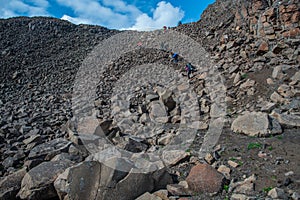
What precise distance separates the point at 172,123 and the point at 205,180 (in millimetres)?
3037

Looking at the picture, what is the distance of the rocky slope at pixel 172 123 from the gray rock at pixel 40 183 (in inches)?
0.5

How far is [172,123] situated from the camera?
19.9ft

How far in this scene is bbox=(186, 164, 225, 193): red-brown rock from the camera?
301 centimetres

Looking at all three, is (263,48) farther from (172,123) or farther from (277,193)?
(277,193)

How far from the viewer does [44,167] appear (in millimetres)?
3467

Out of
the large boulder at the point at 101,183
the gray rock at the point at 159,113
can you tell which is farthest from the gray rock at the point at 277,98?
the large boulder at the point at 101,183

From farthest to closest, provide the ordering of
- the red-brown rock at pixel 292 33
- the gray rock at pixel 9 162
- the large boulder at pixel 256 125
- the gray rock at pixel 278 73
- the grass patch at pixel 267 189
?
1. the red-brown rock at pixel 292 33
2. the gray rock at pixel 278 73
3. the gray rock at pixel 9 162
4. the large boulder at pixel 256 125
5. the grass patch at pixel 267 189

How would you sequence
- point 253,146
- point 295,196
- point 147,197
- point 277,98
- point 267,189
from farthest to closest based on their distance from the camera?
point 277,98
point 253,146
point 267,189
point 147,197
point 295,196

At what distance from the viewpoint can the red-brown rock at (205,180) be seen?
3.01 metres

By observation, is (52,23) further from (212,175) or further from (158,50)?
(212,175)

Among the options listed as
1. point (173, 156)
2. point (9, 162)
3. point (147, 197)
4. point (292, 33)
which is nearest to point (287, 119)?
point (173, 156)

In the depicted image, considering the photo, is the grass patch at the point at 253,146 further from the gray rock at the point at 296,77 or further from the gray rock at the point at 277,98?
the gray rock at the point at 296,77

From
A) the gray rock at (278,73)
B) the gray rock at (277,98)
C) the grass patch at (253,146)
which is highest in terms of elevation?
the gray rock at (278,73)

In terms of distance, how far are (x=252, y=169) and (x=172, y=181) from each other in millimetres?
1255
